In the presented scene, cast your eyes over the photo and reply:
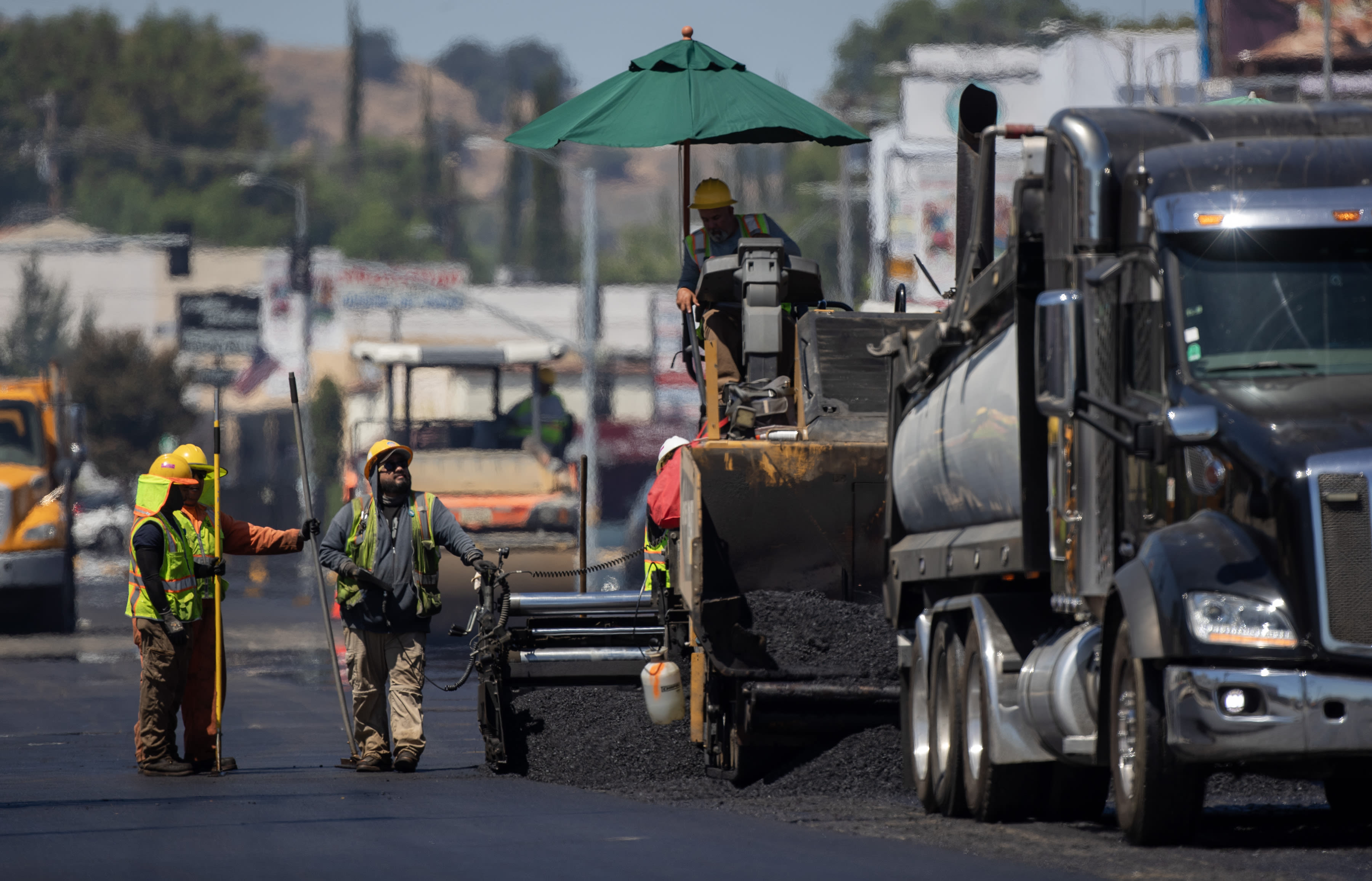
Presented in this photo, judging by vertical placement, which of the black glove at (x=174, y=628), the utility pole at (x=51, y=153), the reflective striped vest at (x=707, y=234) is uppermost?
the utility pole at (x=51, y=153)

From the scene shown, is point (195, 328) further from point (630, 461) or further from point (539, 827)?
point (539, 827)

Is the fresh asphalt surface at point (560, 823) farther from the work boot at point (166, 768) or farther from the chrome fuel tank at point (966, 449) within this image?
the chrome fuel tank at point (966, 449)

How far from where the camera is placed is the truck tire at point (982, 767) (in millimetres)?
9398

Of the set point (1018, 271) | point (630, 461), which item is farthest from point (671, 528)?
point (630, 461)

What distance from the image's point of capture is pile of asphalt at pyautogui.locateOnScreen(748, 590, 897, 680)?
11.3 metres

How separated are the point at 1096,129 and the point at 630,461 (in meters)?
62.0

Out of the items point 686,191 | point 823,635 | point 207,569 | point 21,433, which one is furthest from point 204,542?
point 21,433

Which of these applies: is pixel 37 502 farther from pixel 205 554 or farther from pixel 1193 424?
pixel 1193 424

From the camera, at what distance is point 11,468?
2628 cm

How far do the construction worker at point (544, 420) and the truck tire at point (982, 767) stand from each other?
1808 centimetres

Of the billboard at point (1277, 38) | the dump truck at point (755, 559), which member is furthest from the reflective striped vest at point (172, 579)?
the billboard at point (1277, 38)

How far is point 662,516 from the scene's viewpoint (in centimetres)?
1333

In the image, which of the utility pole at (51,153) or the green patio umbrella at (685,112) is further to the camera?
the utility pole at (51,153)

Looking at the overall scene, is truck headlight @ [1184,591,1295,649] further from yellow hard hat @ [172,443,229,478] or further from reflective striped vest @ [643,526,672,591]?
yellow hard hat @ [172,443,229,478]
